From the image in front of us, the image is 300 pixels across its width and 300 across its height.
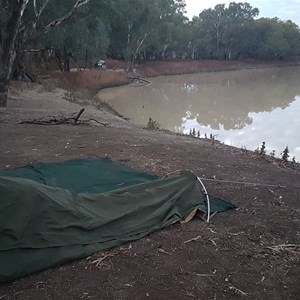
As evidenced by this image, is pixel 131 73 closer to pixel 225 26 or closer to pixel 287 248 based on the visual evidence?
pixel 225 26

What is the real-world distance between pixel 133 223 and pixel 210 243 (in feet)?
2.45

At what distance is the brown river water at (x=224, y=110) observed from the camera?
13.5 meters

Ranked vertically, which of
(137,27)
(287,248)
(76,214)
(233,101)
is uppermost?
(137,27)

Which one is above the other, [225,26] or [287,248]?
[225,26]

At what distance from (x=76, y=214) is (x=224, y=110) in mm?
16867

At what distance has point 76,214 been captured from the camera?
11.6 ft

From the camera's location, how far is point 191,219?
13.6 feet

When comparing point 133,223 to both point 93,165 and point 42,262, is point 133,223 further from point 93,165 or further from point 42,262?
point 93,165

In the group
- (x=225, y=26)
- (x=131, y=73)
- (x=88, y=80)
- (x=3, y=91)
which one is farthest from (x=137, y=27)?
(x=3, y=91)

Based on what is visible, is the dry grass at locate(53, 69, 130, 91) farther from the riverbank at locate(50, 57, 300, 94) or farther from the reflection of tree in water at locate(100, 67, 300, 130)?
the reflection of tree in water at locate(100, 67, 300, 130)

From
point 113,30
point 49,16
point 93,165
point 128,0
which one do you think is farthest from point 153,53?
point 93,165

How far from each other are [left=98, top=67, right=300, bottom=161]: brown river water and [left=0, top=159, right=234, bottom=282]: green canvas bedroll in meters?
7.24

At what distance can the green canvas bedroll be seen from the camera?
3.07 metres

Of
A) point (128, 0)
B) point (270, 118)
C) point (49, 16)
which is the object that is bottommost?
point (270, 118)
